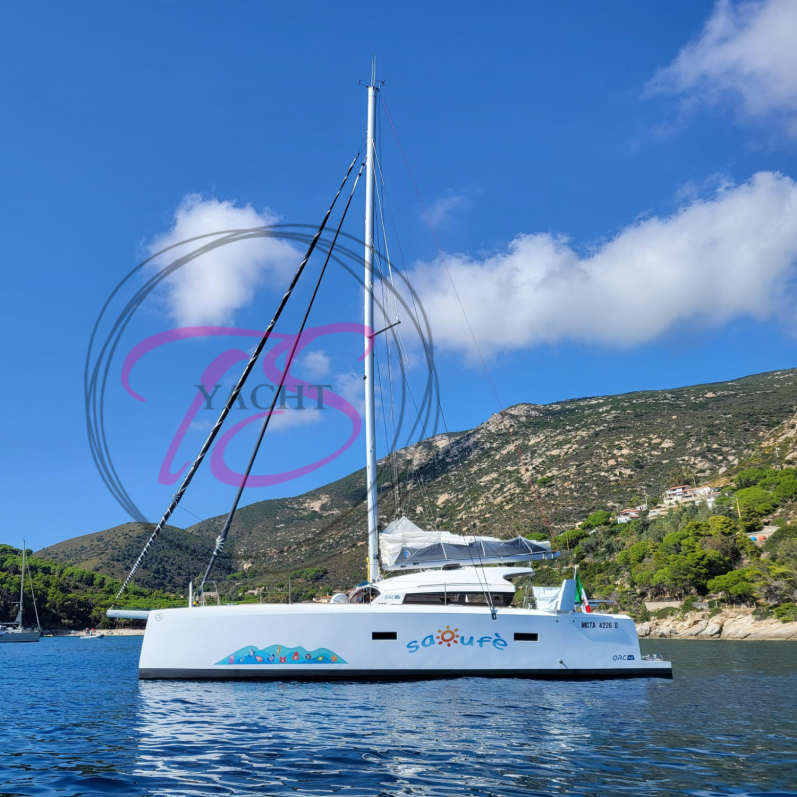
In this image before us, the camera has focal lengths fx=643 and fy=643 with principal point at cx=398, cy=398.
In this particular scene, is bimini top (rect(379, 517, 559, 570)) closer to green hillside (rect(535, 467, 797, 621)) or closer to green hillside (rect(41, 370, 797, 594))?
green hillside (rect(535, 467, 797, 621))

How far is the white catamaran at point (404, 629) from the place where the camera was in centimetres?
1566

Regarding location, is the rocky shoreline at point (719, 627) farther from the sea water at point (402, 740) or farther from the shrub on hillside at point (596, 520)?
the sea water at point (402, 740)

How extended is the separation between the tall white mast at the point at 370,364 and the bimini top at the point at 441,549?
535mm

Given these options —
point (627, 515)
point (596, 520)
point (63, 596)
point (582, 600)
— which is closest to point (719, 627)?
point (596, 520)

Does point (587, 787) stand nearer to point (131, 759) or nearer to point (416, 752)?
point (416, 752)

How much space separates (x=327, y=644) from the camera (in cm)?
1571

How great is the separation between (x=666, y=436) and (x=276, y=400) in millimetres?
78563

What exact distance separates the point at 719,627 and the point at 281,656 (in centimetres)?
4239

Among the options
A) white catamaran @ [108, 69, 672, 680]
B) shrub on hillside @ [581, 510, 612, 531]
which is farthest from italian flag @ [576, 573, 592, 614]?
shrub on hillside @ [581, 510, 612, 531]

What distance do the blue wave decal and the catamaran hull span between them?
0.07 feet

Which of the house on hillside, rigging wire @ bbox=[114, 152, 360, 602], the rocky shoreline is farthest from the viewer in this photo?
the house on hillside

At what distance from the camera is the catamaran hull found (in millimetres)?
15617

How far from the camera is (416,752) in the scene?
28.2 feet

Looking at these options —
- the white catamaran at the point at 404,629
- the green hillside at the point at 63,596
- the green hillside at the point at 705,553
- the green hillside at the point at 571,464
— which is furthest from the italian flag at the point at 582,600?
the green hillside at the point at 63,596
